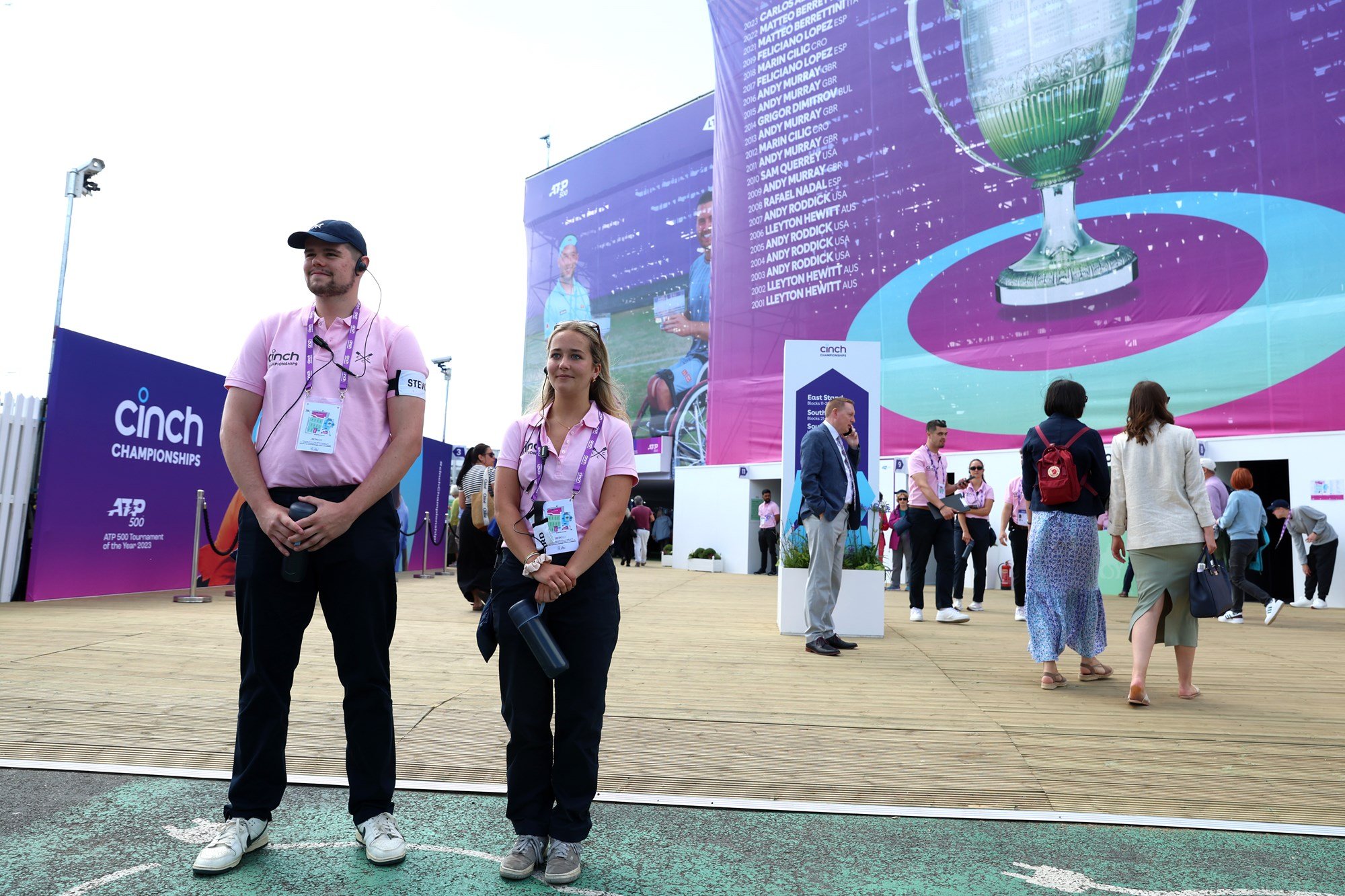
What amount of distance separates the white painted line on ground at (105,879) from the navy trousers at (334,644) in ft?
0.79

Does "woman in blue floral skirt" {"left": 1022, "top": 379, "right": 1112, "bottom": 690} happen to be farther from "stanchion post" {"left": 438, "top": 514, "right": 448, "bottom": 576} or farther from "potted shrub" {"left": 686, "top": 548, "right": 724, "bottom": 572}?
"potted shrub" {"left": 686, "top": 548, "right": 724, "bottom": 572}

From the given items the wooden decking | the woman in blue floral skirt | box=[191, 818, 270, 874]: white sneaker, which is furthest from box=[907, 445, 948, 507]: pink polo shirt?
box=[191, 818, 270, 874]: white sneaker

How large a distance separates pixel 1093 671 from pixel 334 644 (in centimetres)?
428

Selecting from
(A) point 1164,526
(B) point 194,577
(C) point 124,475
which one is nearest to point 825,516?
(A) point 1164,526

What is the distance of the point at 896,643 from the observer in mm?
6492

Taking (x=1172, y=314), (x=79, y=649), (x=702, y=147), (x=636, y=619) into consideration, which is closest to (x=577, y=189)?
(x=702, y=147)

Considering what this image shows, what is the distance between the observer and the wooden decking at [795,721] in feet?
9.20

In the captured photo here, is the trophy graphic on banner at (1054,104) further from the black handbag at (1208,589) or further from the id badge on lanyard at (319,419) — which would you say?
the id badge on lanyard at (319,419)

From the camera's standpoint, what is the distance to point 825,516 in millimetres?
5949

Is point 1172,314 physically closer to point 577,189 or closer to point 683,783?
Answer: point 683,783

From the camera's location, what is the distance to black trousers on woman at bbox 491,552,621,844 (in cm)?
217

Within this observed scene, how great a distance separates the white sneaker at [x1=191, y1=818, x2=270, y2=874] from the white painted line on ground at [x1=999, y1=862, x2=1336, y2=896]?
1.81 meters

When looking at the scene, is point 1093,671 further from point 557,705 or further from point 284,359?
point 284,359

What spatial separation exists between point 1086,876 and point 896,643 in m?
4.46
